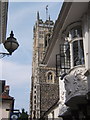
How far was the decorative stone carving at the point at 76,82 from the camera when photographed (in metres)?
10.4

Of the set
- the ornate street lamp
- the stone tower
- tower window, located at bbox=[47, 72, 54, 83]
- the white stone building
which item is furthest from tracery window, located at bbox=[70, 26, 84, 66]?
tower window, located at bbox=[47, 72, 54, 83]

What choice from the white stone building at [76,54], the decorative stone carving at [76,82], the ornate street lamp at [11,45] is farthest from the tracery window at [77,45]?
the ornate street lamp at [11,45]

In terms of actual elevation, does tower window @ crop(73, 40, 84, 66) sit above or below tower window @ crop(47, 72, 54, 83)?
below

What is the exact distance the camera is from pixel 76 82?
1063 centimetres

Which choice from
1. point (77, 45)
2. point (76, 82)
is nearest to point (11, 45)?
point (76, 82)

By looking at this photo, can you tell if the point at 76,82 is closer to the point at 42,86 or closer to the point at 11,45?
the point at 11,45

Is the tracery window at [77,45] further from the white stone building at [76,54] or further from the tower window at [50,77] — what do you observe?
the tower window at [50,77]

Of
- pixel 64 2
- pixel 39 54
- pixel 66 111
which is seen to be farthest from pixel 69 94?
pixel 39 54

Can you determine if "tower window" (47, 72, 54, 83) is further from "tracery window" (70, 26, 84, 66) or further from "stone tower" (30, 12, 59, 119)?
"tracery window" (70, 26, 84, 66)

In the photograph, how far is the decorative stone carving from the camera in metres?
10.4

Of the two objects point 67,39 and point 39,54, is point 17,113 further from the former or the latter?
point 39,54

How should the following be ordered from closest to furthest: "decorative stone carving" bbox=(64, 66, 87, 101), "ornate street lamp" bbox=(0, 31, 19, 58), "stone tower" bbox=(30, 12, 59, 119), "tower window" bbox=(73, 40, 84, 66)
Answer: "ornate street lamp" bbox=(0, 31, 19, 58), "decorative stone carving" bbox=(64, 66, 87, 101), "tower window" bbox=(73, 40, 84, 66), "stone tower" bbox=(30, 12, 59, 119)

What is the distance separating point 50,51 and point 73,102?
482 cm

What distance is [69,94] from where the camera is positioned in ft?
36.1
